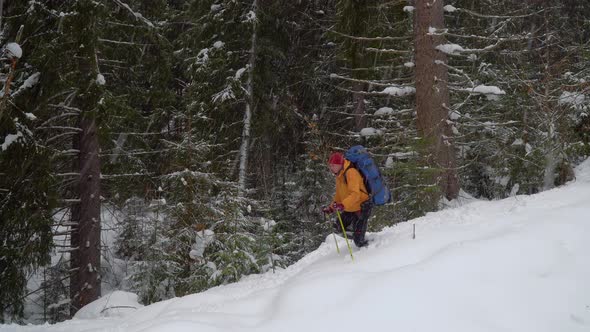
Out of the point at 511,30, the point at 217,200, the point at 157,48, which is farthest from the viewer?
the point at 511,30

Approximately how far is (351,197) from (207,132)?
30.1ft

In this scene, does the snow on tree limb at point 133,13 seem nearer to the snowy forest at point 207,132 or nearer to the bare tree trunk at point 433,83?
the snowy forest at point 207,132

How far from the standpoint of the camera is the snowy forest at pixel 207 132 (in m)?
8.88

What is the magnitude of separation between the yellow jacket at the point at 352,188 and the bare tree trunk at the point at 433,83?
3693mm

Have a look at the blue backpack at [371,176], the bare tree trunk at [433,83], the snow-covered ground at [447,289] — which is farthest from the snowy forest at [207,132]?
the snow-covered ground at [447,289]

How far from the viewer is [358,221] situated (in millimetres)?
6434

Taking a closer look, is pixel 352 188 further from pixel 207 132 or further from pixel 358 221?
pixel 207 132

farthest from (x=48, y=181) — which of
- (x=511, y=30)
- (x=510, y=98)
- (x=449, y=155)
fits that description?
(x=511, y=30)

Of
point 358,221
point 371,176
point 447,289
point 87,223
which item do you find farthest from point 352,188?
point 87,223

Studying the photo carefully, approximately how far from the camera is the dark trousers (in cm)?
627

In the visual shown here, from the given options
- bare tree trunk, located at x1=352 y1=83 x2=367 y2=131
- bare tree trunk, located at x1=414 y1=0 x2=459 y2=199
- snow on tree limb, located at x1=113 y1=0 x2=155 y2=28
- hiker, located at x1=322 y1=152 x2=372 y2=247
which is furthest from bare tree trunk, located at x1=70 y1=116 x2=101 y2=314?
bare tree trunk, located at x1=352 y1=83 x2=367 y2=131

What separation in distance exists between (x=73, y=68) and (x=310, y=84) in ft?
27.8

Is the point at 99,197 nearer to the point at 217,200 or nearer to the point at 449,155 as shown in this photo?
the point at 217,200

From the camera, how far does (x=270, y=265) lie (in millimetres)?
9273
